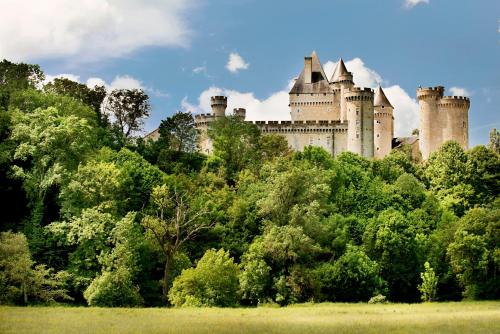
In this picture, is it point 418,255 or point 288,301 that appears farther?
point 418,255

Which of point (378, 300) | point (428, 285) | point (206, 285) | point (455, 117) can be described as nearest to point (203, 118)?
Answer: point (455, 117)

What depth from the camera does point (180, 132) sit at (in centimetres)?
7450

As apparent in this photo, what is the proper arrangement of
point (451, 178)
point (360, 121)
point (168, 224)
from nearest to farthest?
point (168, 224), point (451, 178), point (360, 121)

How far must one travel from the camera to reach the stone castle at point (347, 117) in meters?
89.9

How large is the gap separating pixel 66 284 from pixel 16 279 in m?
3.92

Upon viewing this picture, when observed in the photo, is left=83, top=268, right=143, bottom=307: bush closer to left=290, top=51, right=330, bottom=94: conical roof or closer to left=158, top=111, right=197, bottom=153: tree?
left=158, top=111, right=197, bottom=153: tree

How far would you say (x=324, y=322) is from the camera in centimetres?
2994

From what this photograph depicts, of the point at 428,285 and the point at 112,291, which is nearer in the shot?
the point at 112,291

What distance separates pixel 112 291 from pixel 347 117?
5615 cm

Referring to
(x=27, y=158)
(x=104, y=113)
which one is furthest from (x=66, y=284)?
(x=104, y=113)

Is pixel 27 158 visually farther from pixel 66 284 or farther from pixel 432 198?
pixel 432 198

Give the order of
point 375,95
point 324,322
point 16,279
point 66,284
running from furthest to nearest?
1. point 375,95
2. point 66,284
3. point 16,279
4. point 324,322

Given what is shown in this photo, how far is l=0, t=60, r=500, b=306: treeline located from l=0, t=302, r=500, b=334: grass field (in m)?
7.60

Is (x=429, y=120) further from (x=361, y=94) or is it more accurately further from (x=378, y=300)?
(x=378, y=300)
